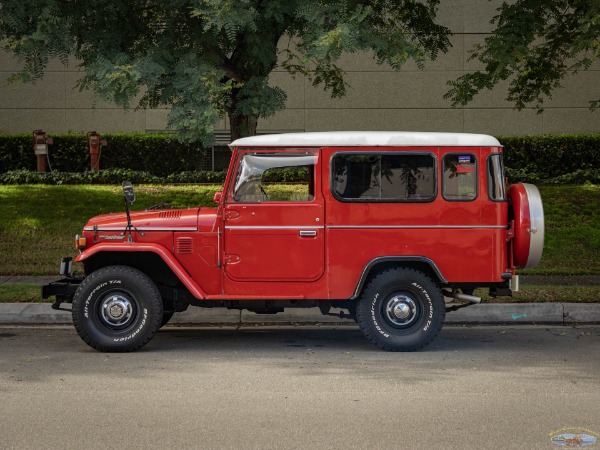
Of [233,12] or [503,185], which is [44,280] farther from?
[503,185]

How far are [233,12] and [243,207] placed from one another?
11.4 ft

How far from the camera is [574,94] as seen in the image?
958 inches

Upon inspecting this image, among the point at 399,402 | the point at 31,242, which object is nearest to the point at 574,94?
the point at 31,242

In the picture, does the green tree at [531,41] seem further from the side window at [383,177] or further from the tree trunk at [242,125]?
the side window at [383,177]

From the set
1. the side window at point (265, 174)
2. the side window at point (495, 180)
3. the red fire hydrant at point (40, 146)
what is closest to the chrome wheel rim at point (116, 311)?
the side window at point (265, 174)

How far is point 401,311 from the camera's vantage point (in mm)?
9680

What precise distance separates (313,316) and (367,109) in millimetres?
13338

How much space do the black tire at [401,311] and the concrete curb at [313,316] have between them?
1844mm

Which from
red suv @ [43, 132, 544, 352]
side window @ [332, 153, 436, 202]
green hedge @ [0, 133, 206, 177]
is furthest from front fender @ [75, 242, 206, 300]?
green hedge @ [0, 133, 206, 177]

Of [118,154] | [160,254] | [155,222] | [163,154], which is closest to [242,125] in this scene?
[155,222]

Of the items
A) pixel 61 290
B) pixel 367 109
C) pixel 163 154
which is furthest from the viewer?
pixel 367 109

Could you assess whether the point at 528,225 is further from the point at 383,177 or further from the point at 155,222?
the point at 155,222

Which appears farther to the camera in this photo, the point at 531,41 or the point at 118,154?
the point at 118,154

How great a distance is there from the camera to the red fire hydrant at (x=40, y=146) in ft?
71.3
